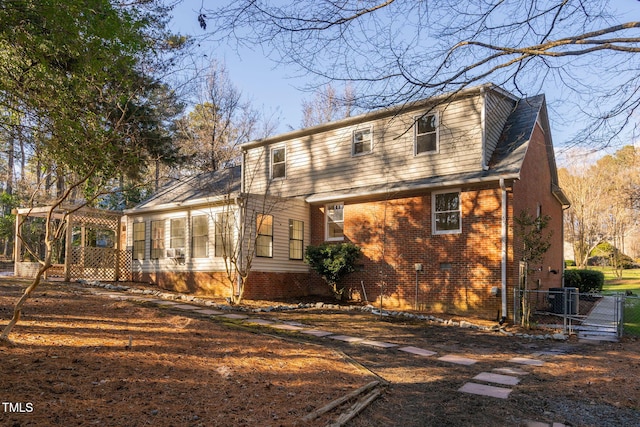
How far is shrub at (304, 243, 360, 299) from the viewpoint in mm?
13711

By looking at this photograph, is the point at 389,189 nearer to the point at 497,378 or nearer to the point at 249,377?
the point at 497,378

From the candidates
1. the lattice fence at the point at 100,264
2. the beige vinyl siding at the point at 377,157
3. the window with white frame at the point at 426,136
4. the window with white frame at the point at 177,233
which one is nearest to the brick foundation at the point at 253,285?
the window with white frame at the point at 177,233

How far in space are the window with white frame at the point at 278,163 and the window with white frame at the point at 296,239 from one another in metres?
2.40

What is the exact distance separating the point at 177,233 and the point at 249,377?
39.6ft

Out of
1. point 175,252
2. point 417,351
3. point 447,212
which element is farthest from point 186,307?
point 447,212

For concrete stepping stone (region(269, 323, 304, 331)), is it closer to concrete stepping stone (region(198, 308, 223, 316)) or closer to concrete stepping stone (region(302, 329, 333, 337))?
concrete stepping stone (region(302, 329, 333, 337))

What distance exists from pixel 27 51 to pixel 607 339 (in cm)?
1159

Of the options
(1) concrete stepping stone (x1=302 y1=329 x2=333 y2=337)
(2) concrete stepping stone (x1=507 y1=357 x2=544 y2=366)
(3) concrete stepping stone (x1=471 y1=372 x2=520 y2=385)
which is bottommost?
(2) concrete stepping stone (x1=507 y1=357 x2=544 y2=366)

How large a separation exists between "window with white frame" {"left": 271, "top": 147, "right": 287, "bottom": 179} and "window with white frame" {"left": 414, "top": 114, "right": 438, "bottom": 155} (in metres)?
5.36

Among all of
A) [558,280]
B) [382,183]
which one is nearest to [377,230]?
[382,183]

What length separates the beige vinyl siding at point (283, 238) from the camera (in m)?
14.5

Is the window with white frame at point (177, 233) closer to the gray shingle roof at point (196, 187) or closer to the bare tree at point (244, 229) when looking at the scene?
the gray shingle roof at point (196, 187)

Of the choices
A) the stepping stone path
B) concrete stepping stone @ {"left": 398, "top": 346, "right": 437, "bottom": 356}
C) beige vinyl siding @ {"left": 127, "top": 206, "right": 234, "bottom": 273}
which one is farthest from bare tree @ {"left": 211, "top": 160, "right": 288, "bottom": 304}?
concrete stepping stone @ {"left": 398, "top": 346, "right": 437, "bottom": 356}

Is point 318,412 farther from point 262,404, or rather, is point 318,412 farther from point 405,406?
point 405,406
